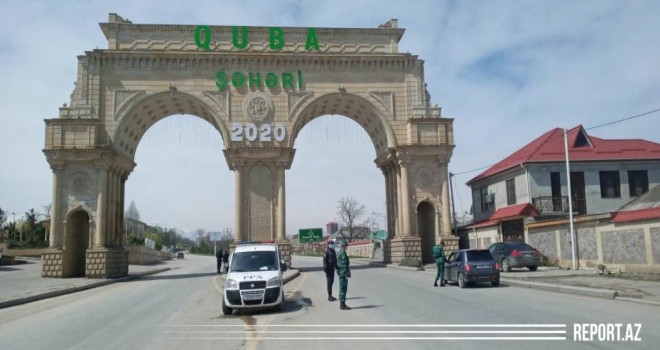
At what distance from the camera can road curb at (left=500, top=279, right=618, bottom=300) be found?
14914 millimetres

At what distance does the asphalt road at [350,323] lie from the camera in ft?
30.2

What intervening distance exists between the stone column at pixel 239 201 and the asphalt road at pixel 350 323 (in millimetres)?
17114

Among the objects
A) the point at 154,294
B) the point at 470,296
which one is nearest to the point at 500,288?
the point at 470,296

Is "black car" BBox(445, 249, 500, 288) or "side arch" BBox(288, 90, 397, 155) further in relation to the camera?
"side arch" BBox(288, 90, 397, 155)

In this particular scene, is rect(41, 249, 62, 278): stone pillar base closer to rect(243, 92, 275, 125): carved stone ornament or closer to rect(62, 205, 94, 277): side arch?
rect(62, 205, 94, 277): side arch

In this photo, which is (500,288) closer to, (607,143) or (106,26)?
(607,143)

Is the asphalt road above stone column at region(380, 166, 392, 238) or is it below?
below

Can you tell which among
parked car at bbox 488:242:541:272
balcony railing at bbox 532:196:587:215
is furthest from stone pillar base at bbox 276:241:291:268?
balcony railing at bbox 532:196:587:215

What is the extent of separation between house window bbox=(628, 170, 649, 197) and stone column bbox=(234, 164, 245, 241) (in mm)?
26596

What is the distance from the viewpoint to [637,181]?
3700cm

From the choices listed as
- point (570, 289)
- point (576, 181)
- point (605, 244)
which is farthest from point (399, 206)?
point (570, 289)

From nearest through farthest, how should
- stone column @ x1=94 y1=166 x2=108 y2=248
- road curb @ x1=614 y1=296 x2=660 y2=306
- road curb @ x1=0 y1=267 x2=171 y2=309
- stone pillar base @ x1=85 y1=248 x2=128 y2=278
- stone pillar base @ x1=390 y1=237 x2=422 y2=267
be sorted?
road curb @ x1=614 y1=296 x2=660 y2=306 < road curb @ x1=0 y1=267 x2=171 y2=309 < stone pillar base @ x1=85 y1=248 x2=128 y2=278 < stone column @ x1=94 y1=166 x2=108 y2=248 < stone pillar base @ x1=390 y1=237 x2=422 y2=267

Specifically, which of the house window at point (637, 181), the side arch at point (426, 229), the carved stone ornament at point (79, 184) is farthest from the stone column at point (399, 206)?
the carved stone ornament at point (79, 184)

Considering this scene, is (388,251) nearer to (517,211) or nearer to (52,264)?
(517,211)
